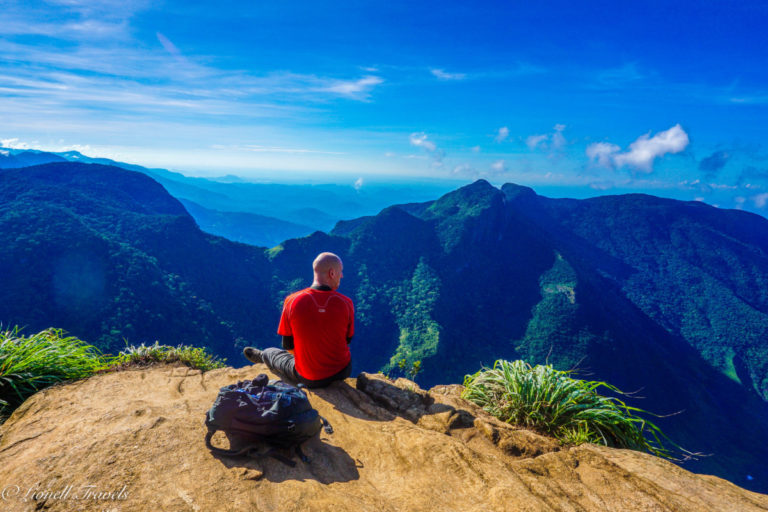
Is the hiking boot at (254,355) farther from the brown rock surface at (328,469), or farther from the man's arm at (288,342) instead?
the brown rock surface at (328,469)

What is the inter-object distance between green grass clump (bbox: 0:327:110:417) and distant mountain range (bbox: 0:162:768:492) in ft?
107

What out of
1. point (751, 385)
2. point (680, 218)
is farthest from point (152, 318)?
point (680, 218)

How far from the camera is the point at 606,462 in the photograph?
324 cm

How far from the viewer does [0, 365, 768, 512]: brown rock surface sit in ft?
8.10

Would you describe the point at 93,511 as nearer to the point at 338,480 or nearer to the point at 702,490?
the point at 338,480

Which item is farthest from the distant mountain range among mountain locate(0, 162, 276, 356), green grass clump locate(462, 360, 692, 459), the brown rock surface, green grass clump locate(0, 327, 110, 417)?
green grass clump locate(0, 327, 110, 417)

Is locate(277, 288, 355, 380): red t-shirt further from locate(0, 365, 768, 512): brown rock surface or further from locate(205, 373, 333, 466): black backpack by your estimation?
locate(205, 373, 333, 466): black backpack

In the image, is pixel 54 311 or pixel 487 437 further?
pixel 54 311

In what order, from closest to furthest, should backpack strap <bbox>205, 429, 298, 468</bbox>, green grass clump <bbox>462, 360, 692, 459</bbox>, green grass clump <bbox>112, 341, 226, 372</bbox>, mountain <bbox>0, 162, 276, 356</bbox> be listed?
backpack strap <bbox>205, 429, 298, 468</bbox>
green grass clump <bbox>462, 360, 692, 459</bbox>
green grass clump <bbox>112, 341, 226, 372</bbox>
mountain <bbox>0, 162, 276, 356</bbox>

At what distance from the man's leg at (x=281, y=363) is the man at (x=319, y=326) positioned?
0.02 metres

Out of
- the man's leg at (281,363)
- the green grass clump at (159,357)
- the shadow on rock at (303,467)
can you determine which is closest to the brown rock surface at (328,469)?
the shadow on rock at (303,467)

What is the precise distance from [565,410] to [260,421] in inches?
147

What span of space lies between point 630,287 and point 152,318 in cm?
15733

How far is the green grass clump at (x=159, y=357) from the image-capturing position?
561 centimetres
